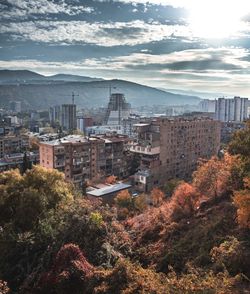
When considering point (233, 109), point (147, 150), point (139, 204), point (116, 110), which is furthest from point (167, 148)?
point (116, 110)

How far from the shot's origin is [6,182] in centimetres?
1359

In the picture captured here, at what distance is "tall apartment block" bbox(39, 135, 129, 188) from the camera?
27.8 m

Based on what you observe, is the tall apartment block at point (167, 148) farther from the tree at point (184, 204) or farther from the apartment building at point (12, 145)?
the apartment building at point (12, 145)

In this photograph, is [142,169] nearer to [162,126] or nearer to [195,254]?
[162,126]

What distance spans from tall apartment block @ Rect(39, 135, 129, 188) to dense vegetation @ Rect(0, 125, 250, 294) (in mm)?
13856

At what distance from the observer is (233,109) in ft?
242

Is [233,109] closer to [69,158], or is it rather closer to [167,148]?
[167,148]

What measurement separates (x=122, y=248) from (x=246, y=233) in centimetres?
372

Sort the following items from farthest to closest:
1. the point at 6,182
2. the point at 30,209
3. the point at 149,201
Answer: the point at 149,201 < the point at 6,182 < the point at 30,209

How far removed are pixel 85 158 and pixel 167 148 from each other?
708 cm

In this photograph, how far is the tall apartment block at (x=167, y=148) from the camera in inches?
1147

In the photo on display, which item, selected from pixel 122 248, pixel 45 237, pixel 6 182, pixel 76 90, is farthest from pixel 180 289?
pixel 76 90

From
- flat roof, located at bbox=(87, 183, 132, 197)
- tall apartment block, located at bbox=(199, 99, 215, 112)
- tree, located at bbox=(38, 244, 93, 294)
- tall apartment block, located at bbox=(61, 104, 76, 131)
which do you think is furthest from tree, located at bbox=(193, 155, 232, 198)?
tall apartment block, located at bbox=(199, 99, 215, 112)

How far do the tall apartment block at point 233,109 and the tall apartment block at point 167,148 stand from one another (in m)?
40.8
